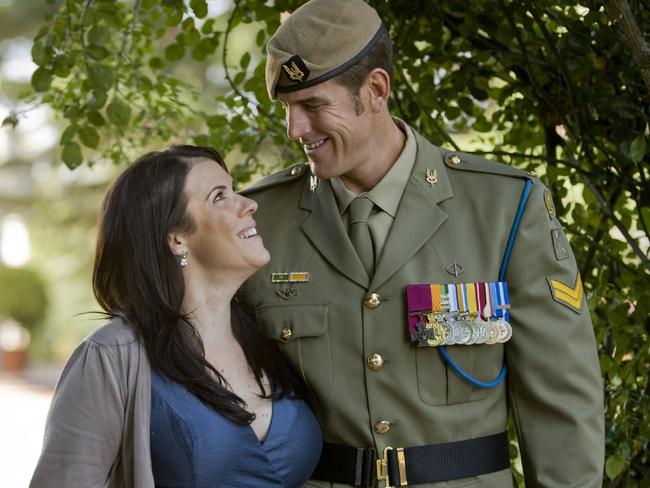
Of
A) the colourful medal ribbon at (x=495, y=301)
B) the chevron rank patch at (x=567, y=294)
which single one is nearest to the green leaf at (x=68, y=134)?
the colourful medal ribbon at (x=495, y=301)

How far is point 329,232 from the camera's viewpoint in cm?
262

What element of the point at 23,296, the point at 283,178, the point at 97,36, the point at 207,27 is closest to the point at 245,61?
the point at 207,27

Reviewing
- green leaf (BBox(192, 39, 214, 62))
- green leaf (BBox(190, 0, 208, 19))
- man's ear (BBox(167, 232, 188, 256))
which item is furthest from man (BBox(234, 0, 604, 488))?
green leaf (BBox(192, 39, 214, 62))

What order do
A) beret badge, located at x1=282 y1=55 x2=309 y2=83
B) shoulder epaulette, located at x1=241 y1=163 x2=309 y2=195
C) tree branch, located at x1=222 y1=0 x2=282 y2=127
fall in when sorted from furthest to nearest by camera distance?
tree branch, located at x1=222 y1=0 x2=282 y2=127 < shoulder epaulette, located at x1=241 y1=163 x2=309 y2=195 < beret badge, located at x1=282 y1=55 x2=309 y2=83

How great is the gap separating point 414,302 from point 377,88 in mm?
508

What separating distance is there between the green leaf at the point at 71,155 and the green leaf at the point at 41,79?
201mm

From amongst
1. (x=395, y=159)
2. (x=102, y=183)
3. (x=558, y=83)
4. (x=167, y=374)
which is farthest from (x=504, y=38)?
(x=102, y=183)

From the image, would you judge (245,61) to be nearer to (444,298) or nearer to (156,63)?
(156,63)

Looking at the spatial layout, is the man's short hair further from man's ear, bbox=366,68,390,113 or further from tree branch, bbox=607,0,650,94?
tree branch, bbox=607,0,650,94

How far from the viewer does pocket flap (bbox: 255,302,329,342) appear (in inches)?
101

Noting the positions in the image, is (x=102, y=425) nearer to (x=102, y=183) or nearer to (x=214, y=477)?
(x=214, y=477)

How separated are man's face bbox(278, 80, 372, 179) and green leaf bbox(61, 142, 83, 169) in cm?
107

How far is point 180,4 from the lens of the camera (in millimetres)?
3393

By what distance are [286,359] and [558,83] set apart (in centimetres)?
115
